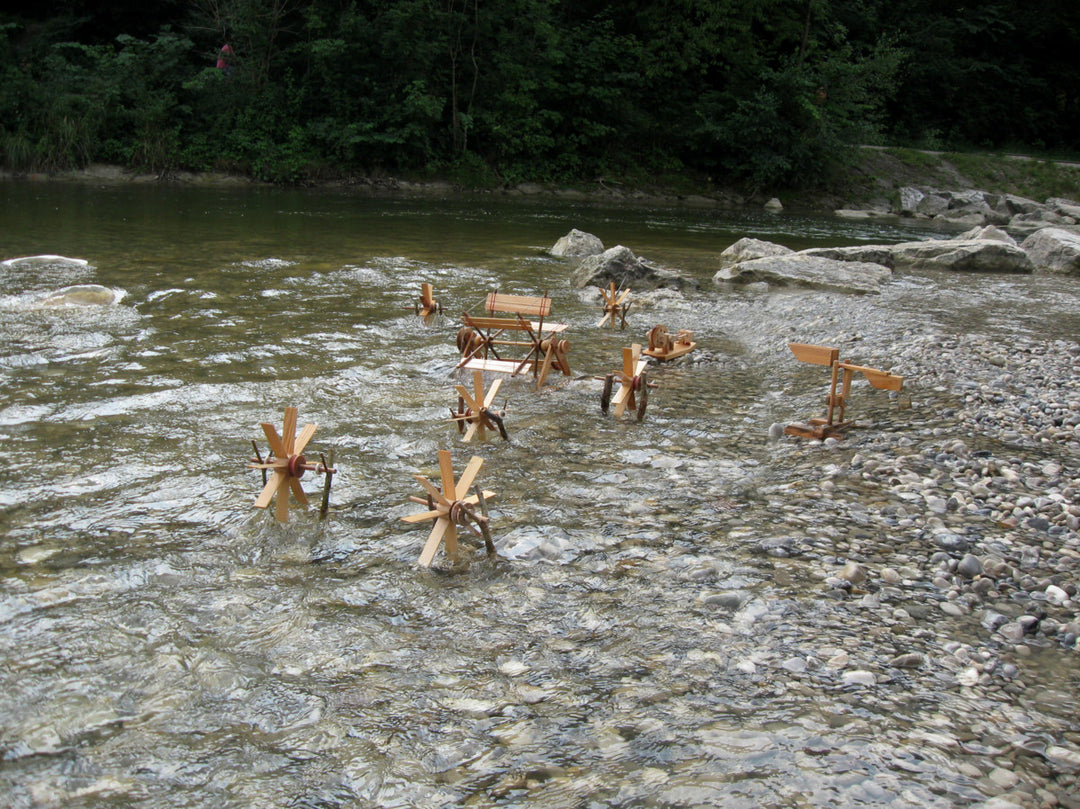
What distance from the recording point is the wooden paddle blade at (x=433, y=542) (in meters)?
4.92

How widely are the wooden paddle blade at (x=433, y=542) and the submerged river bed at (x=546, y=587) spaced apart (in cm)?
11

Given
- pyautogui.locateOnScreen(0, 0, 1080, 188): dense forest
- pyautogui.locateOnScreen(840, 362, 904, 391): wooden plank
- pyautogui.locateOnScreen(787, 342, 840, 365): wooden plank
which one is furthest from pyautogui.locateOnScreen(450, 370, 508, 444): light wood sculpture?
pyautogui.locateOnScreen(0, 0, 1080, 188): dense forest

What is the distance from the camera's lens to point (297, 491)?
550 cm

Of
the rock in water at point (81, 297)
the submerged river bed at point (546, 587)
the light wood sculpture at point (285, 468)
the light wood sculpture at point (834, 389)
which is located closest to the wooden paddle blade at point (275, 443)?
the light wood sculpture at point (285, 468)

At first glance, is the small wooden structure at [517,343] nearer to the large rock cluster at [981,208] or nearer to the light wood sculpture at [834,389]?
the light wood sculpture at [834,389]

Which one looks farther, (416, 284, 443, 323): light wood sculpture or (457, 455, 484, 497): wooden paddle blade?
(416, 284, 443, 323): light wood sculpture

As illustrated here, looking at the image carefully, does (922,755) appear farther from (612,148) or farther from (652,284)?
(612,148)

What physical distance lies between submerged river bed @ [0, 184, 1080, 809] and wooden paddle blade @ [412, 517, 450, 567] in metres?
0.11

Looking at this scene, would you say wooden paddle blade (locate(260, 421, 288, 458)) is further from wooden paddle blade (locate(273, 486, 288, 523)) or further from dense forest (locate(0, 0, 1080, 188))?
dense forest (locate(0, 0, 1080, 188))

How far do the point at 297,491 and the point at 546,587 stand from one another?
182 cm

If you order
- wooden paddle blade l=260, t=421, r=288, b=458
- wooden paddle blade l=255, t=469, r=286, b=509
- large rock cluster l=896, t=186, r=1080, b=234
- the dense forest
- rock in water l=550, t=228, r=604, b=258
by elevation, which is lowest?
wooden paddle blade l=255, t=469, r=286, b=509

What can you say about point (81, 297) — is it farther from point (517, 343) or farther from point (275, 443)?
point (275, 443)

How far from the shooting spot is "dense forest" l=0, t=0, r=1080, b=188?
29594mm

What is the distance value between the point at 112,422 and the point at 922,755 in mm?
6624
